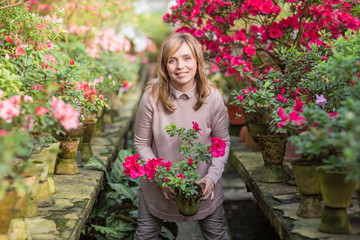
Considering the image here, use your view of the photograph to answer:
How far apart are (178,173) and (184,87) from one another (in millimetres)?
588

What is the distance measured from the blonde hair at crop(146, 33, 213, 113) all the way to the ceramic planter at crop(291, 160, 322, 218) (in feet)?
2.52

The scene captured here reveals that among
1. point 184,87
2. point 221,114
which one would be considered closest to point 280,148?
point 221,114

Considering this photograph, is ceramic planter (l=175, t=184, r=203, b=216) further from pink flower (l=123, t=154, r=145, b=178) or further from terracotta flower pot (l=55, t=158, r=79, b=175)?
terracotta flower pot (l=55, t=158, r=79, b=175)

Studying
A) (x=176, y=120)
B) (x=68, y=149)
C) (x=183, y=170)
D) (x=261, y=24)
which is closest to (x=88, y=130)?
(x=68, y=149)

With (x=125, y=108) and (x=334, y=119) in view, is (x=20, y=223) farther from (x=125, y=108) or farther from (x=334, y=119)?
(x=125, y=108)

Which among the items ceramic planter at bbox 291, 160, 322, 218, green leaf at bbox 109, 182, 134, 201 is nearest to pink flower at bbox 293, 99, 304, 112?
ceramic planter at bbox 291, 160, 322, 218

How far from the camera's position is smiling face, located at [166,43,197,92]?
2818 mm

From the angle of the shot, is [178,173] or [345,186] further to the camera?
[178,173]

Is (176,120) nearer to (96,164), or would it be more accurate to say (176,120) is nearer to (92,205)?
(92,205)

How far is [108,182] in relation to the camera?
379 centimetres

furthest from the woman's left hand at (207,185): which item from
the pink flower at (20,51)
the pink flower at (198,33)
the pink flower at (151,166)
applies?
the pink flower at (198,33)

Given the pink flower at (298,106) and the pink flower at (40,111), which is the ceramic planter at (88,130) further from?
the pink flower at (298,106)

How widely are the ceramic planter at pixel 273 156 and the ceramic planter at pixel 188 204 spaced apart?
83 cm

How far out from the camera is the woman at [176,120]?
2.83 m
